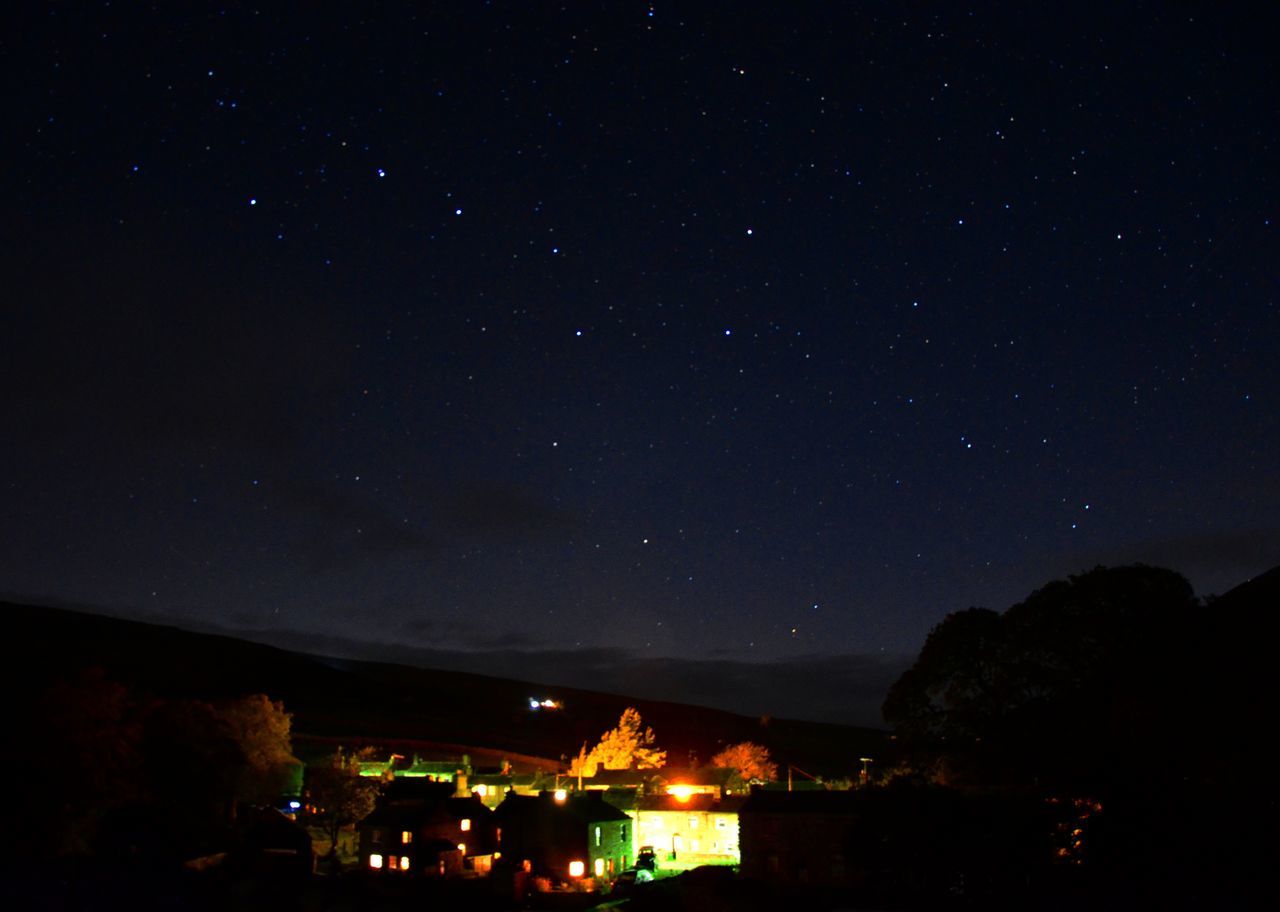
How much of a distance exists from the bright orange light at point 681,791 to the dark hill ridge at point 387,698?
151ft

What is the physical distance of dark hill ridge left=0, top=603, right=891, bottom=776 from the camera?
393 feet

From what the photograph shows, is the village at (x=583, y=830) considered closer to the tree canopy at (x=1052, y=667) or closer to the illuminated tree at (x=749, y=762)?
the tree canopy at (x=1052, y=667)

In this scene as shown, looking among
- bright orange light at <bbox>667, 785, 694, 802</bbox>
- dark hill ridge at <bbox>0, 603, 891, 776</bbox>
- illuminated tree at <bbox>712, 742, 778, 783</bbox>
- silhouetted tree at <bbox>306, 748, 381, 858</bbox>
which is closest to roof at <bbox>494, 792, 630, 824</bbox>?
bright orange light at <bbox>667, 785, 694, 802</bbox>

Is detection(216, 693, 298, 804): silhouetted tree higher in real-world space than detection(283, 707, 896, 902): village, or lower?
higher

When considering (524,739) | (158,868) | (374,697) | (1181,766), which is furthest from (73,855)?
(374,697)

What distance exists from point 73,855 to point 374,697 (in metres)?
102

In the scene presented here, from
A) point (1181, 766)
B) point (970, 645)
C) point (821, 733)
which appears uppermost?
point (970, 645)

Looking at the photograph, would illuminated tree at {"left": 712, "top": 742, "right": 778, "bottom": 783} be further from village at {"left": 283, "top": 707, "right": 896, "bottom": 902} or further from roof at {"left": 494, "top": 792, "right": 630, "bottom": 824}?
roof at {"left": 494, "top": 792, "right": 630, "bottom": 824}

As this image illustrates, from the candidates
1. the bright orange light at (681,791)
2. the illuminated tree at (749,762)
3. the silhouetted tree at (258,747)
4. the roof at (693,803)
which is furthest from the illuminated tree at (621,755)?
the silhouetted tree at (258,747)

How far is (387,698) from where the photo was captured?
13938 centimetres

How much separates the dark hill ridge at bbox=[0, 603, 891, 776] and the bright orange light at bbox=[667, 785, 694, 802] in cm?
4608

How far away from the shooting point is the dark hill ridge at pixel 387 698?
120 metres

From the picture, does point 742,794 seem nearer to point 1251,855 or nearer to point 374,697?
point 1251,855

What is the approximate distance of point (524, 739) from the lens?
417 feet
